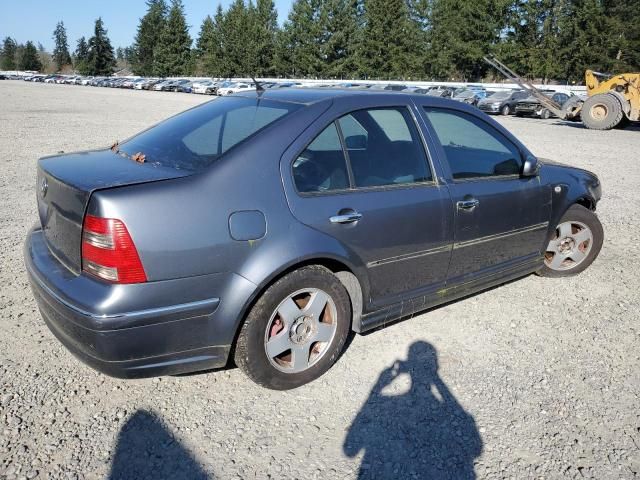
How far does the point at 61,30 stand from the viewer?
12800 centimetres

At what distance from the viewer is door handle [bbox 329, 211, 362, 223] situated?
2.93m

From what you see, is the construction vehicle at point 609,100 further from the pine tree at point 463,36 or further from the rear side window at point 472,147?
the pine tree at point 463,36

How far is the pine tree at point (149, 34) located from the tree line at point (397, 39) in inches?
Result: 7.0

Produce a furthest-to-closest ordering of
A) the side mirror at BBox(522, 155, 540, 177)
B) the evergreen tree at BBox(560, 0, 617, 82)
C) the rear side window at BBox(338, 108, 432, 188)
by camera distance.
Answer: the evergreen tree at BBox(560, 0, 617, 82), the side mirror at BBox(522, 155, 540, 177), the rear side window at BBox(338, 108, 432, 188)

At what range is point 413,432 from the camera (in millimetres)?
2723

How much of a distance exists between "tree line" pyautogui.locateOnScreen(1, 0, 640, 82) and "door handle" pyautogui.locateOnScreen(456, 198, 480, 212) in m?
56.4

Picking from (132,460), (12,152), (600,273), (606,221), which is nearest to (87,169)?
(132,460)

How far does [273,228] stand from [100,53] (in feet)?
382

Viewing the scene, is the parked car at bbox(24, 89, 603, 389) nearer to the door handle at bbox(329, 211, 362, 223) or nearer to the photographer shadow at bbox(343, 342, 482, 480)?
the door handle at bbox(329, 211, 362, 223)

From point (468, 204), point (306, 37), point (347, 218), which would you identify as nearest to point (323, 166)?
point (347, 218)

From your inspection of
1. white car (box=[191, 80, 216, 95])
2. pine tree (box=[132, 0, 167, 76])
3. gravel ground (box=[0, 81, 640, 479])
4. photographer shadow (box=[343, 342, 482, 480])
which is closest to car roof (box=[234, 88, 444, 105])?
gravel ground (box=[0, 81, 640, 479])

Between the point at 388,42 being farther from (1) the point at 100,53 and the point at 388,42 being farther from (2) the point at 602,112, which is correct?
(1) the point at 100,53

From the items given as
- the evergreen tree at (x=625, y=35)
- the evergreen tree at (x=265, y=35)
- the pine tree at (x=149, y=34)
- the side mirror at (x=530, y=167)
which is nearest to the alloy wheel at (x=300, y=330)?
the side mirror at (x=530, y=167)

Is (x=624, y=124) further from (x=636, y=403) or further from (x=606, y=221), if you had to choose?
(x=636, y=403)
